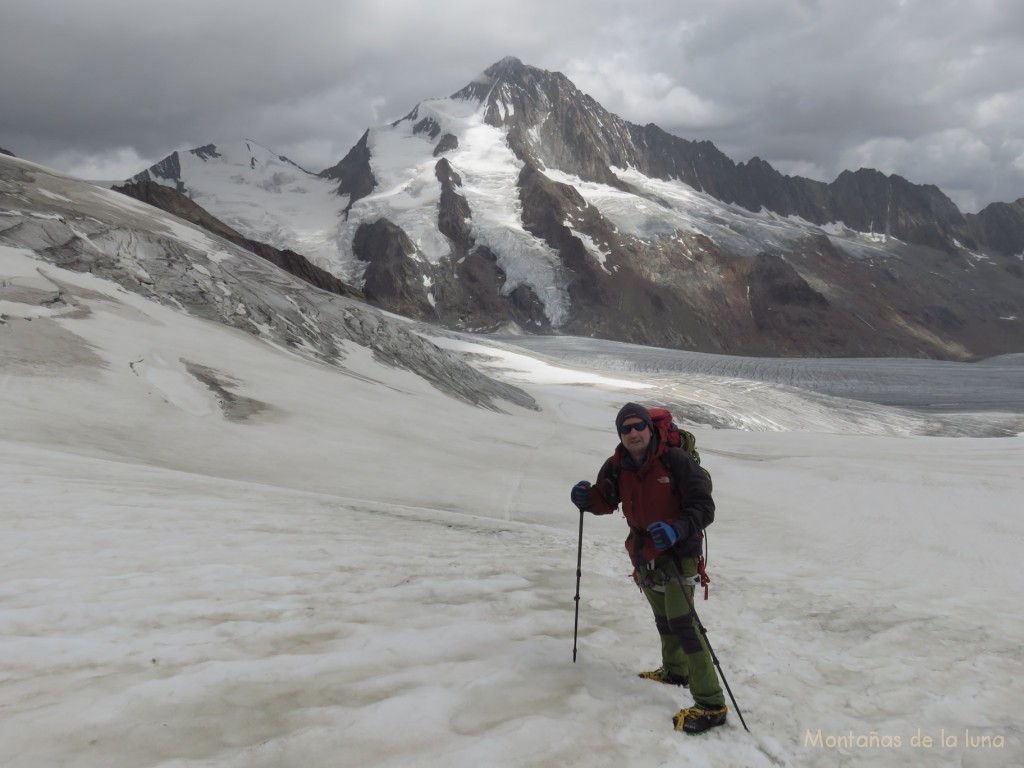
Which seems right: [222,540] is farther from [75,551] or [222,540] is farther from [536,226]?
[536,226]

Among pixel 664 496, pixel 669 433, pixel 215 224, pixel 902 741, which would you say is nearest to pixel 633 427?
pixel 669 433

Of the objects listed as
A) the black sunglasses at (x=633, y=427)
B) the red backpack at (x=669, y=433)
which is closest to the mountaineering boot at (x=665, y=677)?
the red backpack at (x=669, y=433)

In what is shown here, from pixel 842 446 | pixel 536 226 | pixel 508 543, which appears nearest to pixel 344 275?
pixel 536 226

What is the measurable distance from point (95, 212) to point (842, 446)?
3220 cm

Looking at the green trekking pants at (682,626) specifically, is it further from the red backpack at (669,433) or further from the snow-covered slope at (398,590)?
the red backpack at (669,433)

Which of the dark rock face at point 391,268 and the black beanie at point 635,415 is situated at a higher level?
the dark rock face at point 391,268

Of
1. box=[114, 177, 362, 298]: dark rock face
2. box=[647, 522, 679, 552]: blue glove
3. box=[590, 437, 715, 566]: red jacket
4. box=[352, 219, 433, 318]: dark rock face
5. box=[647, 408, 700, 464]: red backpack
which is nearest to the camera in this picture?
box=[647, 522, 679, 552]: blue glove

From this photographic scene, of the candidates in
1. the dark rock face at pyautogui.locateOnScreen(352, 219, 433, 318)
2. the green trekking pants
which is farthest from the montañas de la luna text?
the dark rock face at pyautogui.locateOnScreen(352, 219, 433, 318)

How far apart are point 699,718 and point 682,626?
0.63m

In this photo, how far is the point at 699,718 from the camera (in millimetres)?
5090

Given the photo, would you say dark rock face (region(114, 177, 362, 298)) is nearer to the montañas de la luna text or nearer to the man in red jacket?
the man in red jacket

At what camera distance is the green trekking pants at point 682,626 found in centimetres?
518

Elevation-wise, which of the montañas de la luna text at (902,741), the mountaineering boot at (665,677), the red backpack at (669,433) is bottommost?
the montañas de la luna text at (902,741)

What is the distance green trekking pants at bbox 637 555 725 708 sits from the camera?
5176mm
